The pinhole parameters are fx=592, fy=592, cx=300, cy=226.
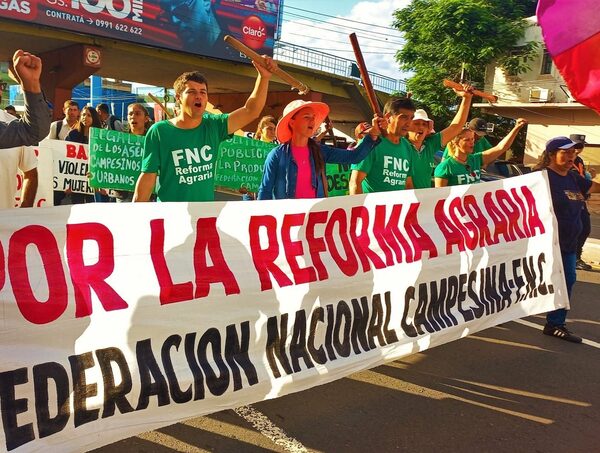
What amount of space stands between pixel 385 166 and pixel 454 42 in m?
23.6

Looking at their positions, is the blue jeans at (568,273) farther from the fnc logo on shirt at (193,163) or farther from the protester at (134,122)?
the protester at (134,122)

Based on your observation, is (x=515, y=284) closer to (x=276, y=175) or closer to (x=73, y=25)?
(x=276, y=175)

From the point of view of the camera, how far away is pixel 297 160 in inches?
156

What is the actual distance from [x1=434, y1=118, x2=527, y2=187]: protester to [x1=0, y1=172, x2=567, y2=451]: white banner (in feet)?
4.29

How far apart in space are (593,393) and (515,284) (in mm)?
891

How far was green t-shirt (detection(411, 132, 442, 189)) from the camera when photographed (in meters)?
4.87

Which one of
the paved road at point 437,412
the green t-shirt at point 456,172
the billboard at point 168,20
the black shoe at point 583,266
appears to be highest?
the billboard at point 168,20

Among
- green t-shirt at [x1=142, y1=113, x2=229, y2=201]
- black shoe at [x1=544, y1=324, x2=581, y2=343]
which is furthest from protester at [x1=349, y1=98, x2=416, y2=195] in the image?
black shoe at [x1=544, y1=324, x2=581, y2=343]

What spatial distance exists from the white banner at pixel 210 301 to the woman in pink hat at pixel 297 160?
53cm

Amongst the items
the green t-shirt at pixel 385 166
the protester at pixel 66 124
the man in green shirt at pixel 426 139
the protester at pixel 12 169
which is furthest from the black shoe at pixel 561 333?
the protester at pixel 66 124

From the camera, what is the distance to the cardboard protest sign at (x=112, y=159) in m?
6.52

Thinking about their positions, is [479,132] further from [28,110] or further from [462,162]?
[28,110]

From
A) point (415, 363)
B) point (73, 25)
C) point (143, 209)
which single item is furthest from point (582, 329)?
point (73, 25)

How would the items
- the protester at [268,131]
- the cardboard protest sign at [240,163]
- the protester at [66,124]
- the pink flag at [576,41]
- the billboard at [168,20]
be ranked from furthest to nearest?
the billboard at [168,20]
the protester at [268,131]
the cardboard protest sign at [240,163]
the protester at [66,124]
the pink flag at [576,41]
